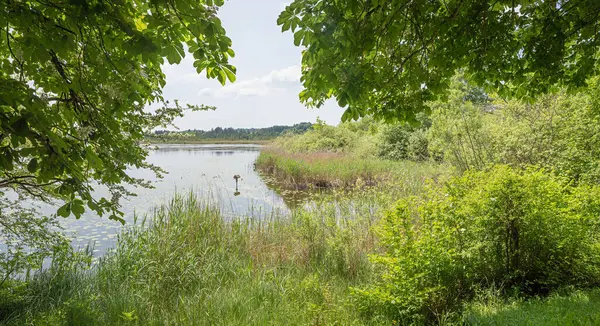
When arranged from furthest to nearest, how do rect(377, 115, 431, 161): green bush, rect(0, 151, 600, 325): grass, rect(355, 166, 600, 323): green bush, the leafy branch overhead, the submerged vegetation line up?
rect(377, 115, 431, 161): green bush → rect(355, 166, 600, 323): green bush → rect(0, 151, 600, 325): grass → the submerged vegetation → the leafy branch overhead

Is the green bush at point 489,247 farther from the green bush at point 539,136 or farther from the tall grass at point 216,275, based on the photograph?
the green bush at point 539,136

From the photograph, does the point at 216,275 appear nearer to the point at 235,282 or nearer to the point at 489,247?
the point at 235,282

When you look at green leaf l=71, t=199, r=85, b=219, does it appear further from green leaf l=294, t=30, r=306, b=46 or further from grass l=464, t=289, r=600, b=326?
grass l=464, t=289, r=600, b=326

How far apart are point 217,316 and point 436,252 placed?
248cm

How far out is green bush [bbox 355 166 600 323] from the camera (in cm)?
352

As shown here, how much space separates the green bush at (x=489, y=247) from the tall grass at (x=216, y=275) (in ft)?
2.45

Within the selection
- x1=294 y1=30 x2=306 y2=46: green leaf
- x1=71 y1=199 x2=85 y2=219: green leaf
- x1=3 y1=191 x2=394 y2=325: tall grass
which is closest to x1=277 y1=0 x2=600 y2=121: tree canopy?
x1=294 y1=30 x2=306 y2=46: green leaf

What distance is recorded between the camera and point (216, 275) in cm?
476

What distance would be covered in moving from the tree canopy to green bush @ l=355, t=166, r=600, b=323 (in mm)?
1223

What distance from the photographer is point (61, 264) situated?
4414mm

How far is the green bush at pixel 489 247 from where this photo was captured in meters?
3.52

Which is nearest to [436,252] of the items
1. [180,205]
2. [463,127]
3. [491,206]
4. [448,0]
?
[491,206]

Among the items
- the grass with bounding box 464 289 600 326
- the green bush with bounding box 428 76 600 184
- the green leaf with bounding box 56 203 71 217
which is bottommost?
the grass with bounding box 464 289 600 326

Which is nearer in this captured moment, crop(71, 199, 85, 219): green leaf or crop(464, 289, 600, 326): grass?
crop(71, 199, 85, 219): green leaf
